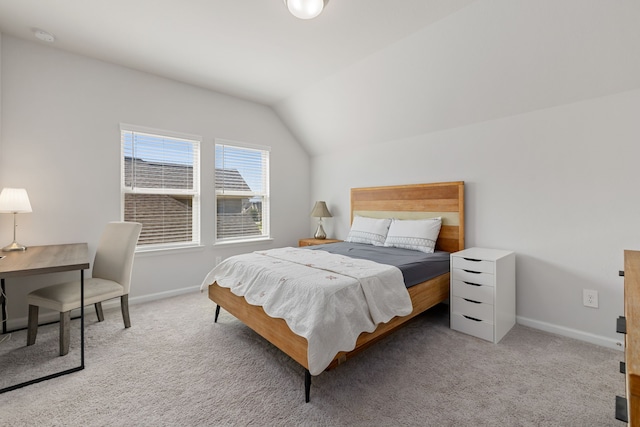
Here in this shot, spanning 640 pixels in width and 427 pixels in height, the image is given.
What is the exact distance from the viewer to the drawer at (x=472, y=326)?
2352 mm

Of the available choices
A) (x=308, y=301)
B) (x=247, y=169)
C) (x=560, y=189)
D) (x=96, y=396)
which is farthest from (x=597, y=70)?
(x=96, y=396)

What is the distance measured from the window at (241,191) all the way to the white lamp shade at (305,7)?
2167mm

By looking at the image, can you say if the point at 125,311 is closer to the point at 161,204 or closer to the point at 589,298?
the point at 161,204

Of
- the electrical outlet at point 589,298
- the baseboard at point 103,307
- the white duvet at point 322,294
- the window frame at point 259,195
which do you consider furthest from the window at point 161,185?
the electrical outlet at point 589,298

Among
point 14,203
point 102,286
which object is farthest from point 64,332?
point 14,203

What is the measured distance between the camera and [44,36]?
8.44 ft

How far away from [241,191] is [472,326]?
322cm

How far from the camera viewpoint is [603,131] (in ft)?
7.45

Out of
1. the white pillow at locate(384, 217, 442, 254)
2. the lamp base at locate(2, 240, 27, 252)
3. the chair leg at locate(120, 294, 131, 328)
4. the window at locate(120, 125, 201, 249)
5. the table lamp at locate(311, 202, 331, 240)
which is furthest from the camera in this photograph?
the table lamp at locate(311, 202, 331, 240)

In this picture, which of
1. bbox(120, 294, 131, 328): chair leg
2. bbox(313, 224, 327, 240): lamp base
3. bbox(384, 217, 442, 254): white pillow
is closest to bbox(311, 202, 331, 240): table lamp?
bbox(313, 224, 327, 240): lamp base

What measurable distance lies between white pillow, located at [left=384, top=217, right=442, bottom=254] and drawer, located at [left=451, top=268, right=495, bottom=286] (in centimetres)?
43

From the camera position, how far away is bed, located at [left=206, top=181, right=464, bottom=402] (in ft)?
6.02

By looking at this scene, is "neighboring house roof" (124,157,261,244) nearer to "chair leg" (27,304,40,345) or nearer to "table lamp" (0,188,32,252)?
"table lamp" (0,188,32,252)

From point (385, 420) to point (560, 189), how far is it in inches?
92.2
